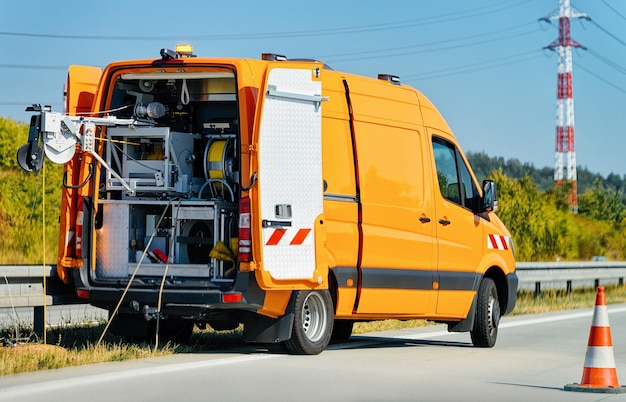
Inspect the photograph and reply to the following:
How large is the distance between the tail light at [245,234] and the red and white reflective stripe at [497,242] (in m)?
3.87

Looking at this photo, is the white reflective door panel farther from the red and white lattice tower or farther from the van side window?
the red and white lattice tower

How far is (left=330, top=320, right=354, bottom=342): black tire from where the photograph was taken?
14.2 meters

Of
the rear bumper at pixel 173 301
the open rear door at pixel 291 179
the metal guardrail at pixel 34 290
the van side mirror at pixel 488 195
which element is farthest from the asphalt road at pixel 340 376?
the van side mirror at pixel 488 195

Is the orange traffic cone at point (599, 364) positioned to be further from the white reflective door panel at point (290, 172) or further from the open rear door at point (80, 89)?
the open rear door at point (80, 89)

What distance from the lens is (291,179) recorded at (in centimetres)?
1164

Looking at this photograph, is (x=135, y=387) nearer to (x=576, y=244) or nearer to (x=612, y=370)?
(x=612, y=370)

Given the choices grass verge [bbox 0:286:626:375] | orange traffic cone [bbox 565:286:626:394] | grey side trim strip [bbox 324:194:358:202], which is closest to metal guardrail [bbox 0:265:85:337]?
grass verge [bbox 0:286:626:375]

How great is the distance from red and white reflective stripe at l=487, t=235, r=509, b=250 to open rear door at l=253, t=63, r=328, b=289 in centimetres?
318

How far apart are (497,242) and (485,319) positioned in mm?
999

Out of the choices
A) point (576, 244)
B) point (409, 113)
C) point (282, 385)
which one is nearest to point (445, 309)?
point (409, 113)

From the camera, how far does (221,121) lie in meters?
12.7

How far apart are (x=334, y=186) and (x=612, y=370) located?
3263mm

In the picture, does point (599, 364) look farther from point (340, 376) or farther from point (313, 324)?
point (313, 324)

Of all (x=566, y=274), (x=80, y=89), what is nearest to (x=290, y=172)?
(x=80, y=89)
